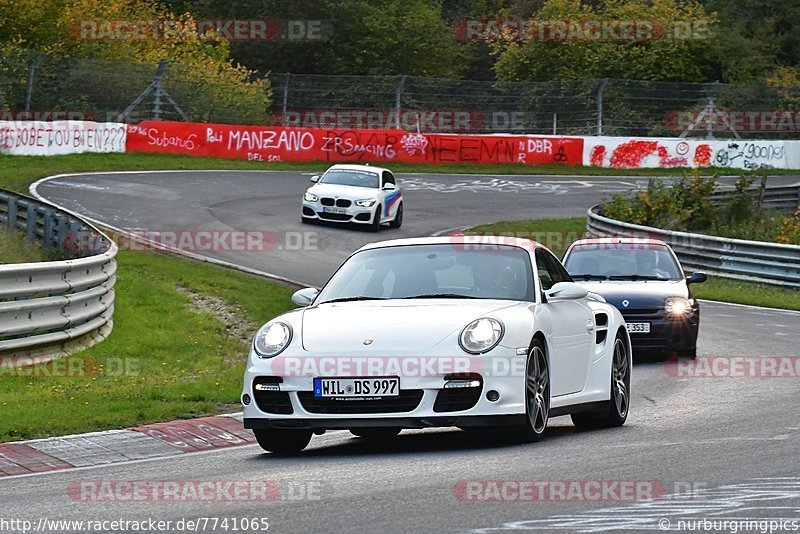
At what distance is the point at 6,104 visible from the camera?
4234 cm

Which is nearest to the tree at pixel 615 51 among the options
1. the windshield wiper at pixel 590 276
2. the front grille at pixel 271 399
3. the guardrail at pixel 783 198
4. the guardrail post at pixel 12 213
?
the guardrail at pixel 783 198

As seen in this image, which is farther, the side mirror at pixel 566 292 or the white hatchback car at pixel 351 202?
the white hatchback car at pixel 351 202

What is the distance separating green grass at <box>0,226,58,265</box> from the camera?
19.9 meters

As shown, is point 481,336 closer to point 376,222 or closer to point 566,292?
point 566,292

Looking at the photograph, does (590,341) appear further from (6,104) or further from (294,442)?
(6,104)

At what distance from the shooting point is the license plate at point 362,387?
9102mm

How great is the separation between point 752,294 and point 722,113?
24.0 m

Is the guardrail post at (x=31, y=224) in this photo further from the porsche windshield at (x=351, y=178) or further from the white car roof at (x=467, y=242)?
the porsche windshield at (x=351, y=178)

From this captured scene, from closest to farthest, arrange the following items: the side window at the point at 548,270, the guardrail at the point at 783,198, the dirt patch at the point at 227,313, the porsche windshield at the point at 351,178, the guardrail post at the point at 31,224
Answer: the side window at the point at 548,270 → the dirt patch at the point at 227,313 → the guardrail post at the point at 31,224 → the porsche windshield at the point at 351,178 → the guardrail at the point at 783,198

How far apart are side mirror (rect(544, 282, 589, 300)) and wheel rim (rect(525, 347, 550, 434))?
550 mm

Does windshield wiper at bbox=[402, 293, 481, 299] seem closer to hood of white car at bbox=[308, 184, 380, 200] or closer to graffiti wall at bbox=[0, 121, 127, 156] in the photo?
hood of white car at bbox=[308, 184, 380, 200]

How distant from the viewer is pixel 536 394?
9.60 m

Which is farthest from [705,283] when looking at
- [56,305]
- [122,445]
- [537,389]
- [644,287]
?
[122,445]

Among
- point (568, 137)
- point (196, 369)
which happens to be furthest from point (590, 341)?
point (568, 137)
